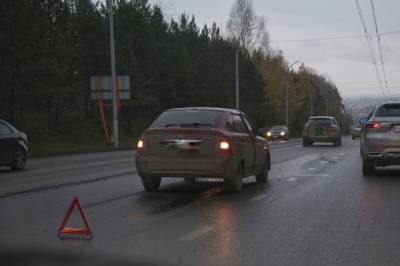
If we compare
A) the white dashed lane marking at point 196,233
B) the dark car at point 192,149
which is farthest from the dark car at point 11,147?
the white dashed lane marking at point 196,233

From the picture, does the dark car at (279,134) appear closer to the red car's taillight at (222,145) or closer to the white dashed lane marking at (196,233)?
the red car's taillight at (222,145)

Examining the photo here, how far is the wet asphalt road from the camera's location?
22.3 feet

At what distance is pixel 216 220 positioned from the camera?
29.4 ft

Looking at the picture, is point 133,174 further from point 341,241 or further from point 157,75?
point 157,75

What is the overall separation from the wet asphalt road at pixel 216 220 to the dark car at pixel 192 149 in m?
0.41

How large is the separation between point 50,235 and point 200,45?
64821 millimetres

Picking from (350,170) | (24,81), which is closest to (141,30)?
(24,81)

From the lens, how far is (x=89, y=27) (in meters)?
48.3

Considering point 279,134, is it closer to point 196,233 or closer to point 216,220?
point 216,220

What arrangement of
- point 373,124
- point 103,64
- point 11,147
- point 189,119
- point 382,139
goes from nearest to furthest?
point 189,119, point 382,139, point 373,124, point 11,147, point 103,64

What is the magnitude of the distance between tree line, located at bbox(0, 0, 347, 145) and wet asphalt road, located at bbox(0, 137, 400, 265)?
1930 centimetres

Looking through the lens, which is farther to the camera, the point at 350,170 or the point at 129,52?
the point at 129,52

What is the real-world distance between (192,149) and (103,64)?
127 ft

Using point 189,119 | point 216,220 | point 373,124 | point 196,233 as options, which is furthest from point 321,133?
point 196,233
